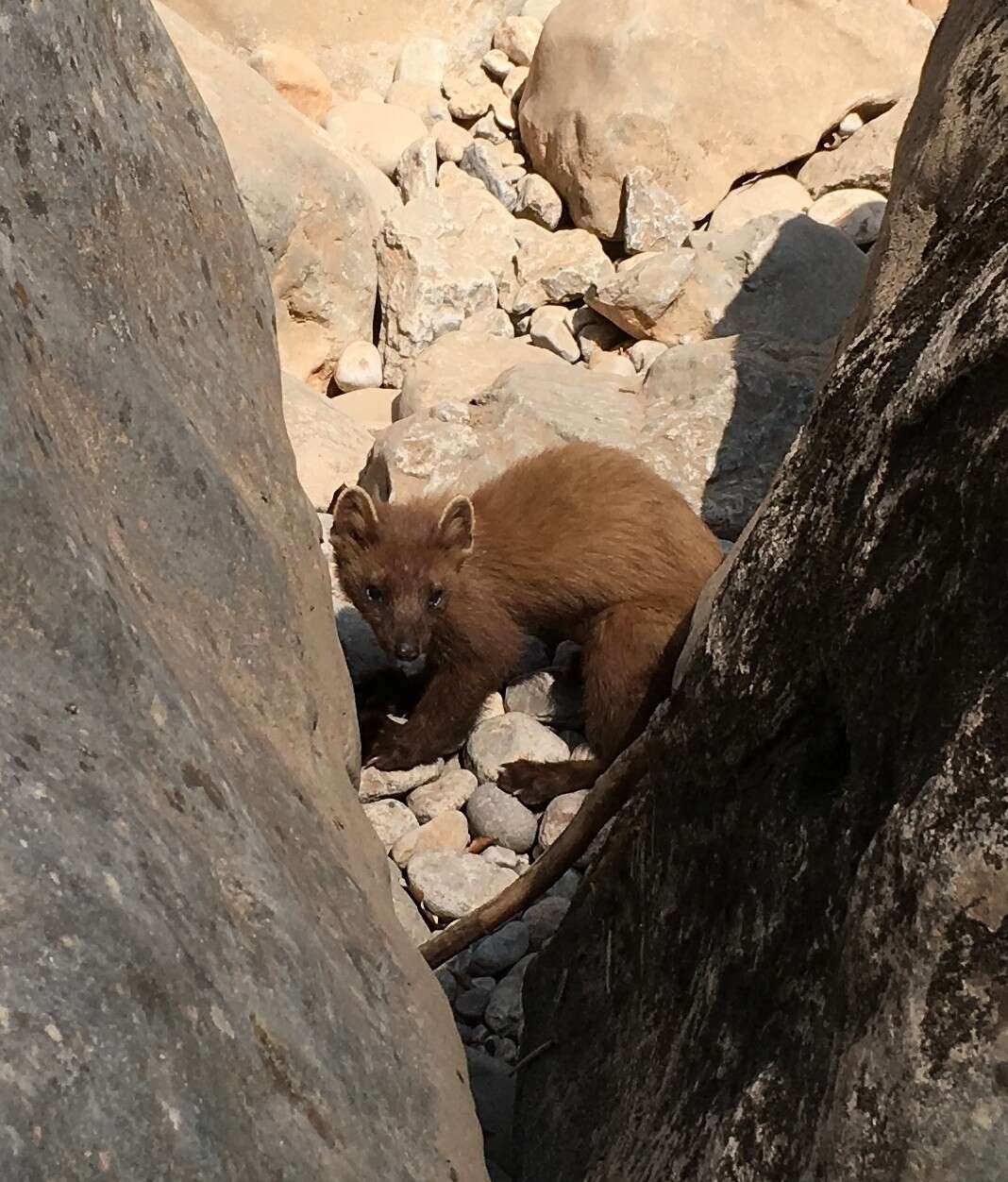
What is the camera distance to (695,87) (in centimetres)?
968

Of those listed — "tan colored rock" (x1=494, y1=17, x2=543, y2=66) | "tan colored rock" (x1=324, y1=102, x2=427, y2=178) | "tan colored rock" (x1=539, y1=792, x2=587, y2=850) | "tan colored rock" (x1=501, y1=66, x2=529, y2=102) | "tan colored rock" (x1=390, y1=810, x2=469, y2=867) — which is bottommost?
"tan colored rock" (x1=390, y1=810, x2=469, y2=867)

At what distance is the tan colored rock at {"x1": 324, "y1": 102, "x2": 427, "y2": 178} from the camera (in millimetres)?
10367

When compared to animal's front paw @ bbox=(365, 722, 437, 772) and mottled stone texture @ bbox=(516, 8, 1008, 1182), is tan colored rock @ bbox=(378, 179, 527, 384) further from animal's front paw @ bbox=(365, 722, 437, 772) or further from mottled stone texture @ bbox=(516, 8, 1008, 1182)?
mottled stone texture @ bbox=(516, 8, 1008, 1182)

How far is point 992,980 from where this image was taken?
68.4 inches

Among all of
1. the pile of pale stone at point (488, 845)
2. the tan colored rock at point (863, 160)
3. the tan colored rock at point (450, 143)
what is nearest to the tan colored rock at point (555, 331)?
the tan colored rock at point (450, 143)

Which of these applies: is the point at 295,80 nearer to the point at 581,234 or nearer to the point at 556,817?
the point at 581,234

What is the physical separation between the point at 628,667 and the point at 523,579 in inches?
32.1

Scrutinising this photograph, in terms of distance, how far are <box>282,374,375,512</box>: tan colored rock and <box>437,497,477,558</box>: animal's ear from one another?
138 cm

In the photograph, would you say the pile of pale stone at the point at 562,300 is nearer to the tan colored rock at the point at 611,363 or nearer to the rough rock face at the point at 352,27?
the tan colored rock at the point at 611,363

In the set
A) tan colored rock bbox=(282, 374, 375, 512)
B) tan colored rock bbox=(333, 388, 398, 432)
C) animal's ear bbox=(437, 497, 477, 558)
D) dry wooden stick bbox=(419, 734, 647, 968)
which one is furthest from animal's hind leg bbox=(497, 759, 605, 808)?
tan colored rock bbox=(333, 388, 398, 432)

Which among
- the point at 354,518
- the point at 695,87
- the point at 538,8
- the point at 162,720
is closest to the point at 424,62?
the point at 538,8

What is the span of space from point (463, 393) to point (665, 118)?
312 centimetres

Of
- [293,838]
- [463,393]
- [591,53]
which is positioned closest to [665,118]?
[591,53]

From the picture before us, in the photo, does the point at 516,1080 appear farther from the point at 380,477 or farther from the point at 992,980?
the point at 380,477
